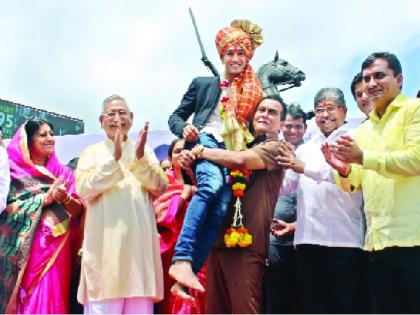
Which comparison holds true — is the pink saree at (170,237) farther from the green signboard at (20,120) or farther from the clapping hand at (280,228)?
the green signboard at (20,120)

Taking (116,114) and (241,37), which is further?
(116,114)

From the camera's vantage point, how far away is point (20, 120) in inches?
559

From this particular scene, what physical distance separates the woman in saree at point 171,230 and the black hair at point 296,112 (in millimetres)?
955

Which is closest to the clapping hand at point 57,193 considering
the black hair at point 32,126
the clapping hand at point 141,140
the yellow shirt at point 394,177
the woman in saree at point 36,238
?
the woman in saree at point 36,238

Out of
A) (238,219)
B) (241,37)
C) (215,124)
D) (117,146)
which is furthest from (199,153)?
(241,37)

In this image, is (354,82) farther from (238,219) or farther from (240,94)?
(238,219)

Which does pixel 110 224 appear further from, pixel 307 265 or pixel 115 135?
pixel 307 265

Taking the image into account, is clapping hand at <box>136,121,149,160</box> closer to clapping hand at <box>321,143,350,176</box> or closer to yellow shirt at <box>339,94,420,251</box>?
clapping hand at <box>321,143,350,176</box>

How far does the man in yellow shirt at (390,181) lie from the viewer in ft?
9.11

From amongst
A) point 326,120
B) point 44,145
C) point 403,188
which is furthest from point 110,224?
point 403,188

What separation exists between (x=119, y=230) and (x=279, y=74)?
3.23 metres

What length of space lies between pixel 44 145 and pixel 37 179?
31 centimetres

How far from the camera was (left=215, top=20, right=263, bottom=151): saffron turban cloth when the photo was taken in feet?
11.8

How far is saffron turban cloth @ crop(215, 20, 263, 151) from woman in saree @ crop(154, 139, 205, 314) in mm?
719
